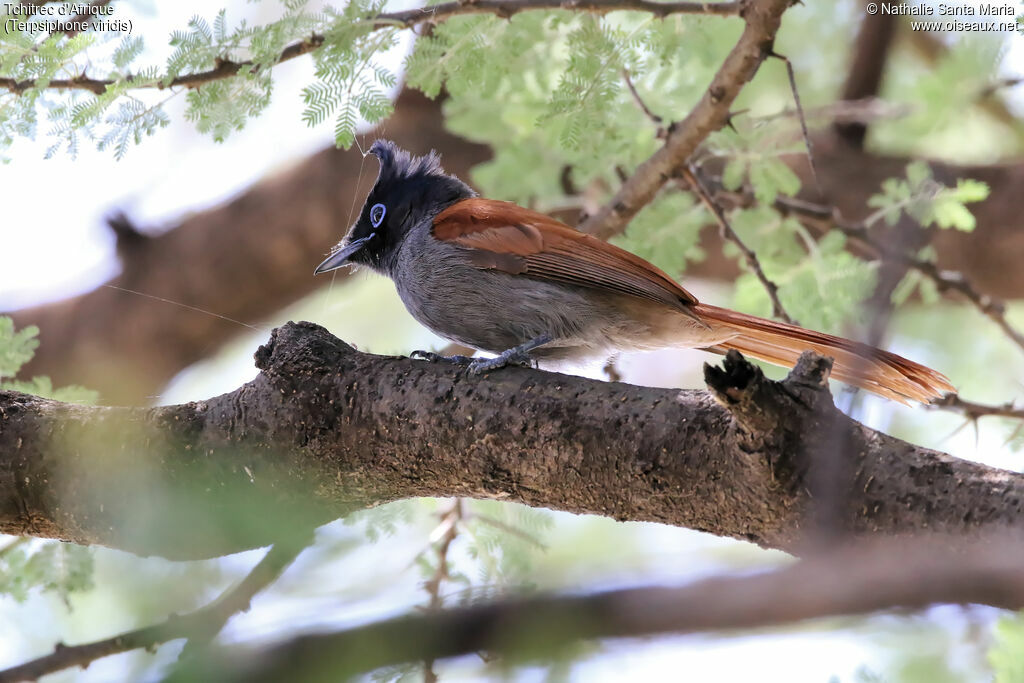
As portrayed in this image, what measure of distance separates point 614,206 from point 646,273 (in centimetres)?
99

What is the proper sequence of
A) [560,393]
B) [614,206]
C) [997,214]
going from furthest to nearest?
[997,214]
[614,206]
[560,393]

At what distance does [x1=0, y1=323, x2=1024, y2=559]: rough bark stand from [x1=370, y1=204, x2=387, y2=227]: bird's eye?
4.33 feet

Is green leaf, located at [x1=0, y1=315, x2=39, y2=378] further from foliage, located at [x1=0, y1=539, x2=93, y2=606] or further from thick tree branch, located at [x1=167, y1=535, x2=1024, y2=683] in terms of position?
thick tree branch, located at [x1=167, y1=535, x2=1024, y2=683]

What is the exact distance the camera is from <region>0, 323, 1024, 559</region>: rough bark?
6.39 feet

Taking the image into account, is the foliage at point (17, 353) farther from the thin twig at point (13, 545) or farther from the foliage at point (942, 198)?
the foliage at point (942, 198)

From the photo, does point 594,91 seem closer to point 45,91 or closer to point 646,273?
point 646,273

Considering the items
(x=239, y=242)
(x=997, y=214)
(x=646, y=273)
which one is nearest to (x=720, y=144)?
(x=646, y=273)

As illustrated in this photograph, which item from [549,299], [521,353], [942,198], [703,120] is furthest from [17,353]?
[942,198]

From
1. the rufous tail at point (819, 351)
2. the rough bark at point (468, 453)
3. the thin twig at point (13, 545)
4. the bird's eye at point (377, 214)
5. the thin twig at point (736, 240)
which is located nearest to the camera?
the rough bark at point (468, 453)

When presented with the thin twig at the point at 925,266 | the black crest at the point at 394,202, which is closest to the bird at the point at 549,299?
the black crest at the point at 394,202

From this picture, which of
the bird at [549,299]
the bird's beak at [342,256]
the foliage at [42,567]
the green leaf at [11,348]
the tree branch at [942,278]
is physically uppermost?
the tree branch at [942,278]

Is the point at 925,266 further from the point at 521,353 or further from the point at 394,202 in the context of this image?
the point at 394,202

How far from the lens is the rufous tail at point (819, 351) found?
2.88 m

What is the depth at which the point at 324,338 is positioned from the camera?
282 centimetres
